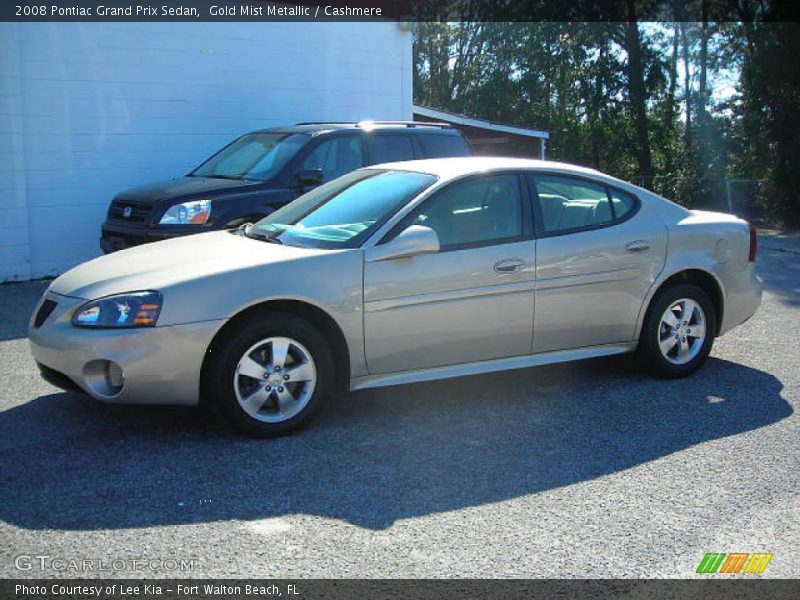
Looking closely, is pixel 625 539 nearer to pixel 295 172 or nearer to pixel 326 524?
pixel 326 524

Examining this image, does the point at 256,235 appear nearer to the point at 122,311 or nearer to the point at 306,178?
the point at 122,311

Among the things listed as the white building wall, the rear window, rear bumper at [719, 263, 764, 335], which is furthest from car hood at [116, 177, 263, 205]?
rear bumper at [719, 263, 764, 335]

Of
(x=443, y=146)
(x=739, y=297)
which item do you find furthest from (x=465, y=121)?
(x=739, y=297)

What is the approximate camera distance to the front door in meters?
5.49

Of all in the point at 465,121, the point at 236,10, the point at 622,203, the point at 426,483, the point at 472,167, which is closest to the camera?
the point at 426,483

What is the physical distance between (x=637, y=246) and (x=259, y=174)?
4.77m

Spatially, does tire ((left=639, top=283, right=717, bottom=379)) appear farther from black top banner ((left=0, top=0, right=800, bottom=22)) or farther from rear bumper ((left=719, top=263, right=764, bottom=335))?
black top banner ((left=0, top=0, right=800, bottom=22))

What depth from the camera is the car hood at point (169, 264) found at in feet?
16.9

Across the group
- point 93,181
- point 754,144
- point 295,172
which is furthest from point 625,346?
point 754,144

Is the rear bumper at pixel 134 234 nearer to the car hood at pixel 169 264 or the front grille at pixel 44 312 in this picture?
the car hood at pixel 169 264

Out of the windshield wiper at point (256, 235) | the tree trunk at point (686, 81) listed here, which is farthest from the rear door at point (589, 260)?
the tree trunk at point (686, 81)

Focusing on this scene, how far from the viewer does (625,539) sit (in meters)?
4.03

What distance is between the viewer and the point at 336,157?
33.1ft

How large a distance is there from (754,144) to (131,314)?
20.5m
